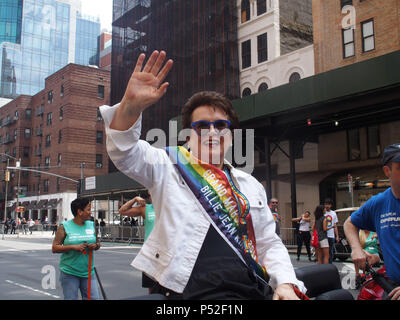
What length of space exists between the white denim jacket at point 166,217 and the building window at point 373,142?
2292 cm

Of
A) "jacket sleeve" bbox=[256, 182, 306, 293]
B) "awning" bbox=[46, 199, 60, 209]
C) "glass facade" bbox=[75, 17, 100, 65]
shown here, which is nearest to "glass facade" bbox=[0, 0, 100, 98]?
"glass facade" bbox=[75, 17, 100, 65]

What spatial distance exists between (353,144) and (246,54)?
1307cm

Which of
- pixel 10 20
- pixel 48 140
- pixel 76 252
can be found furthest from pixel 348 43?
pixel 10 20

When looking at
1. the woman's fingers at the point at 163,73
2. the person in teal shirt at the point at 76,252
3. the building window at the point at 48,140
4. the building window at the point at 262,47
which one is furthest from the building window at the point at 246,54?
the building window at the point at 48,140

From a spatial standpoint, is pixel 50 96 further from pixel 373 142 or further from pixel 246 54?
pixel 373 142

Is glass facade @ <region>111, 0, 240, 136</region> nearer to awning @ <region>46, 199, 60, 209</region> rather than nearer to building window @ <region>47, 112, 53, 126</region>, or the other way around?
awning @ <region>46, 199, 60, 209</region>

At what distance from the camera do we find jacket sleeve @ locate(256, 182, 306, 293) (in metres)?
2.15

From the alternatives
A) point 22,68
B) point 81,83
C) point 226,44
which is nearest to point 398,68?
point 226,44

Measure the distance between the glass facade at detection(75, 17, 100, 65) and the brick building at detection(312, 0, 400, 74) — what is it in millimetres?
111263

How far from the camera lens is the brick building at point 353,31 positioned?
78.4 ft

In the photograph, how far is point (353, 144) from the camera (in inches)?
963

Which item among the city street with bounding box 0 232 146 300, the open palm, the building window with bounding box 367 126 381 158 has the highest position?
the building window with bounding box 367 126 381 158

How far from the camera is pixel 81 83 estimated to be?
58.5m
